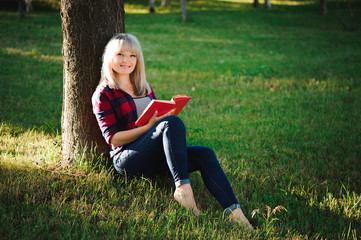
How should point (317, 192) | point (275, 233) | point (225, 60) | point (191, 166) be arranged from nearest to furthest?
point (275, 233)
point (191, 166)
point (317, 192)
point (225, 60)

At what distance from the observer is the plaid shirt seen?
2775mm

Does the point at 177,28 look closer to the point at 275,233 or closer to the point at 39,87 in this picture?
the point at 39,87

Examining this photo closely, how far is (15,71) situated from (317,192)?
21.7 feet

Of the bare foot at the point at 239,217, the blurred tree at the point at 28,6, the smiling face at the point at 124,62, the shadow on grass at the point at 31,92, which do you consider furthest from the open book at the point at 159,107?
the blurred tree at the point at 28,6

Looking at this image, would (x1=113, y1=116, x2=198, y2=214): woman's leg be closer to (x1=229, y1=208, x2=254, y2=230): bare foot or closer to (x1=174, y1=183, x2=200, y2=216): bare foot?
(x1=174, y1=183, x2=200, y2=216): bare foot

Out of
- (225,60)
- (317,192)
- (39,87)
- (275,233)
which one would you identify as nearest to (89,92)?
(275,233)

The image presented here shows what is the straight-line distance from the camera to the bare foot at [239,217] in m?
2.59

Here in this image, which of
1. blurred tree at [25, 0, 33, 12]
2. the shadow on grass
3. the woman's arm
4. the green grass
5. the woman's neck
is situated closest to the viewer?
the green grass

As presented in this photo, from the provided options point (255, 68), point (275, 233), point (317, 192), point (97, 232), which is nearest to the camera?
point (97, 232)

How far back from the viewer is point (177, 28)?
1680cm

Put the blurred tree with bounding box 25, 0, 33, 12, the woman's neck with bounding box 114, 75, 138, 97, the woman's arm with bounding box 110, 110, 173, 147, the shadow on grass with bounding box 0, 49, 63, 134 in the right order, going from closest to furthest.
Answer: the woman's arm with bounding box 110, 110, 173, 147 < the woman's neck with bounding box 114, 75, 138, 97 < the shadow on grass with bounding box 0, 49, 63, 134 < the blurred tree with bounding box 25, 0, 33, 12

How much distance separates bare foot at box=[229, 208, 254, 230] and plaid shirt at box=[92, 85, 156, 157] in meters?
1.19

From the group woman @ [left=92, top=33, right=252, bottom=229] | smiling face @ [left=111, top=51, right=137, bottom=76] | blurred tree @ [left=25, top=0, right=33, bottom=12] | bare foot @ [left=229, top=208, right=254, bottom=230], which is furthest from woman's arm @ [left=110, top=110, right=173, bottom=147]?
blurred tree @ [left=25, top=0, right=33, bottom=12]

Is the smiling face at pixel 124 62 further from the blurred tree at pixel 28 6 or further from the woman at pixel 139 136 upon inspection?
the blurred tree at pixel 28 6
